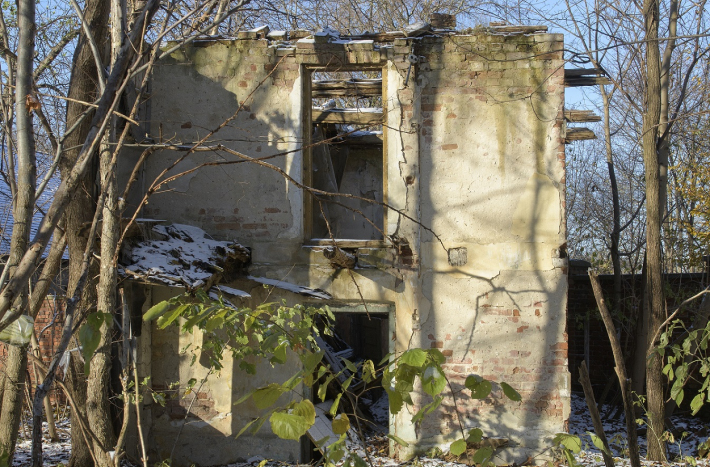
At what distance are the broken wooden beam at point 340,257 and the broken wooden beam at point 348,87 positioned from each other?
2291 mm

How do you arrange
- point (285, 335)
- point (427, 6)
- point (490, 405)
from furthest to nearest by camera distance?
point (427, 6) < point (490, 405) < point (285, 335)

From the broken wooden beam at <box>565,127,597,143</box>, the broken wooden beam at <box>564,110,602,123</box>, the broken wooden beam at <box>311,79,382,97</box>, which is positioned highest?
the broken wooden beam at <box>311,79,382,97</box>

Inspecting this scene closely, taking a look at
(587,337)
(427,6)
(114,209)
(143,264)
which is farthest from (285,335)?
(427,6)

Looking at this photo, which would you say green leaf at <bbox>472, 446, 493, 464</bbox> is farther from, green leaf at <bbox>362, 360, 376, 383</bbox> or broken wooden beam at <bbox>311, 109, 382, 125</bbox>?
broken wooden beam at <bbox>311, 109, 382, 125</bbox>

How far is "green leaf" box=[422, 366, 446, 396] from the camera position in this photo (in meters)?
2.02

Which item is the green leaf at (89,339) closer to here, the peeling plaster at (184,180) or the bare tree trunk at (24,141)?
the bare tree trunk at (24,141)

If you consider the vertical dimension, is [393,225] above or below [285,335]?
above

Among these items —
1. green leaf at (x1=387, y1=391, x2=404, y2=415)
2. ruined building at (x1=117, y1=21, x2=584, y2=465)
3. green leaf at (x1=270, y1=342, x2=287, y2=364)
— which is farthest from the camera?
ruined building at (x1=117, y1=21, x2=584, y2=465)

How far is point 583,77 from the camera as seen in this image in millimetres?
6801

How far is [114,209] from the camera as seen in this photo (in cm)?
407

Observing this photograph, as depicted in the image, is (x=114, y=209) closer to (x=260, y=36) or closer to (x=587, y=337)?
(x=260, y=36)

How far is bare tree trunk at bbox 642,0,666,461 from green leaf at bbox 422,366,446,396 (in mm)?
5738

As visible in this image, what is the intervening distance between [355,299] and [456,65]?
289 centimetres

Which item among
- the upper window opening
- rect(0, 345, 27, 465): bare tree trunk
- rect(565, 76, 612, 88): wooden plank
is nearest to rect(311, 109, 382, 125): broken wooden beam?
the upper window opening
